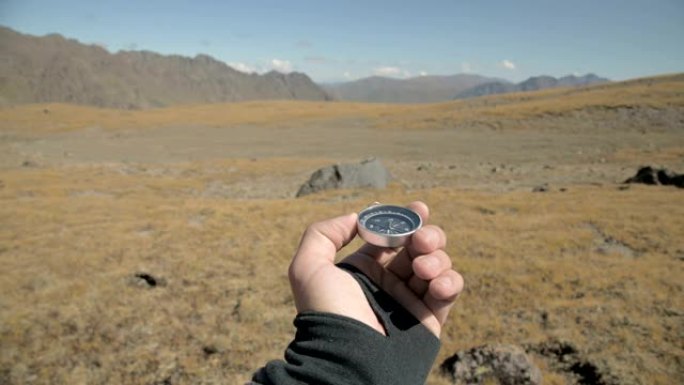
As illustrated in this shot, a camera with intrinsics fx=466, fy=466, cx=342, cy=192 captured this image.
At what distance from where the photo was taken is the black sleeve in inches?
107

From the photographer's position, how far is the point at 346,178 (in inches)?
1156

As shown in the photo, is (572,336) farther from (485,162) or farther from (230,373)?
(485,162)

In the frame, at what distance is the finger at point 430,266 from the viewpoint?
9.86 ft

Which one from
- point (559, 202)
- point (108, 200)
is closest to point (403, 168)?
point (559, 202)

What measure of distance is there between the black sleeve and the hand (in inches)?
5.8

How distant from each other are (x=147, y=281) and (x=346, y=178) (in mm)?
17265

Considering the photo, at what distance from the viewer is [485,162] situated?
43.2 m

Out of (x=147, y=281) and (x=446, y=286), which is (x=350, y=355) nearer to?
(x=446, y=286)

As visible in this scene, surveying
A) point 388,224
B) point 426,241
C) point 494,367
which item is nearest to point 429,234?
point 426,241

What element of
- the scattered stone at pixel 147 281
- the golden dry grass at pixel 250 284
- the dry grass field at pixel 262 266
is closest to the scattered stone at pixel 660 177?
the dry grass field at pixel 262 266

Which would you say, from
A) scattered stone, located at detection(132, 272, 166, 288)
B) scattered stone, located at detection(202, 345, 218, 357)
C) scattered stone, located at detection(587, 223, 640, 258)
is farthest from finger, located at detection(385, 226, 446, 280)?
scattered stone, located at detection(587, 223, 640, 258)

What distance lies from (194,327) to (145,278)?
3.63 m

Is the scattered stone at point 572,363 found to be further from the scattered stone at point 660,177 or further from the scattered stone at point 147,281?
the scattered stone at point 660,177

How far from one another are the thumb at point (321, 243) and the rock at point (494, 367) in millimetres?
6122
